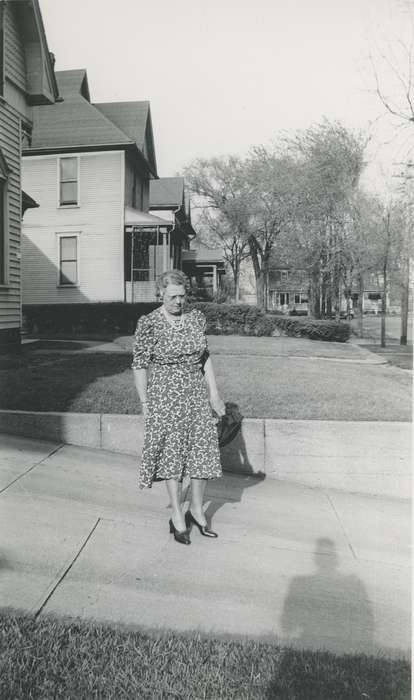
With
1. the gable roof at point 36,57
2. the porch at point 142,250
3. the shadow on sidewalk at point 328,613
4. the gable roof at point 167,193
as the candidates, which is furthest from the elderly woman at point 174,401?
the gable roof at point 167,193

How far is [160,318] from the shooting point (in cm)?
410

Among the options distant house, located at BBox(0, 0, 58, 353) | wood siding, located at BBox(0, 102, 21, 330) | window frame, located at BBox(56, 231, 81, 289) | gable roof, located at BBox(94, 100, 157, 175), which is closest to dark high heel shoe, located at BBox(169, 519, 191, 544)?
distant house, located at BBox(0, 0, 58, 353)

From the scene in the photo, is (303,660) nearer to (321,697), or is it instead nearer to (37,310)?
(321,697)

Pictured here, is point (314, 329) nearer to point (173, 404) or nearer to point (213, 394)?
point (213, 394)

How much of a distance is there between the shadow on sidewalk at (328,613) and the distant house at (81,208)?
54.5 ft

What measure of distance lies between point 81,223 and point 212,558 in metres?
18.3

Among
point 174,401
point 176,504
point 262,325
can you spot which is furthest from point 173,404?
point 262,325

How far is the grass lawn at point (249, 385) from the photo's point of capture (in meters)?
6.60

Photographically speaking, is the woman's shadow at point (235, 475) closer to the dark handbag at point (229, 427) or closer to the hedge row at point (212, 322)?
the dark handbag at point (229, 427)

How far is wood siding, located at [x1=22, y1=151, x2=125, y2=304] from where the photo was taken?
20.4 meters

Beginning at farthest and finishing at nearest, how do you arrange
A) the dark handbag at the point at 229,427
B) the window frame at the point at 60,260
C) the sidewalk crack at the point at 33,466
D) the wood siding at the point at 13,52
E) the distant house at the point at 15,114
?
1. the window frame at the point at 60,260
2. the distant house at the point at 15,114
3. the wood siding at the point at 13,52
4. the dark handbag at the point at 229,427
5. the sidewalk crack at the point at 33,466

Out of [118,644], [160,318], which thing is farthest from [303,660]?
[160,318]

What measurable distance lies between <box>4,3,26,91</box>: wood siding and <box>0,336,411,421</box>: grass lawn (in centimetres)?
490

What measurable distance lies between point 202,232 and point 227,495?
37.0 meters
